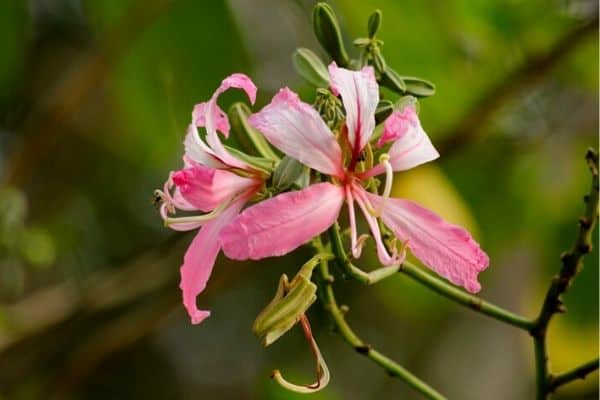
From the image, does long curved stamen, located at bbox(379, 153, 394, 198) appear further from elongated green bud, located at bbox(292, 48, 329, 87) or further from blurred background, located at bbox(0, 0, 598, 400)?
blurred background, located at bbox(0, 0, 598, 400)

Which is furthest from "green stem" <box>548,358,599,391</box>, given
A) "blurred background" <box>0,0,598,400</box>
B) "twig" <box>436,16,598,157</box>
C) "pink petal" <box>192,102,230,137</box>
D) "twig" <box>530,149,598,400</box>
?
"twig" <box>436,16,598,157</box>

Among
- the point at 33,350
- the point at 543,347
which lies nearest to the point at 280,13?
the point at 33,350

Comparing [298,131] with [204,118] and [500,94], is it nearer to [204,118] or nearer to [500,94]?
[204,118]

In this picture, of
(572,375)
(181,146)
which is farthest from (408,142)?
(181,146)

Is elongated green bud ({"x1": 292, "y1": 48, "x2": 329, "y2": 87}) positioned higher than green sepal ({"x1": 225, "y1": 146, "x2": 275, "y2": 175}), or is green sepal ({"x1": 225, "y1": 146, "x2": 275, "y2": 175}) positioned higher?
elongated green bud ({"x1": 292, "y1": 48, "x2": 329, "y2": 87})

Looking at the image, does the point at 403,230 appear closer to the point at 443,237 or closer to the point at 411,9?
the point at 443,237

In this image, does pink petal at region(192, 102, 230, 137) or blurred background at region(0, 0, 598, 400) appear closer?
pink petal at region(192, 102, 230, 137)

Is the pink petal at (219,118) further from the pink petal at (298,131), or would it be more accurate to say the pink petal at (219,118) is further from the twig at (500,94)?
the twig at (500,94)
